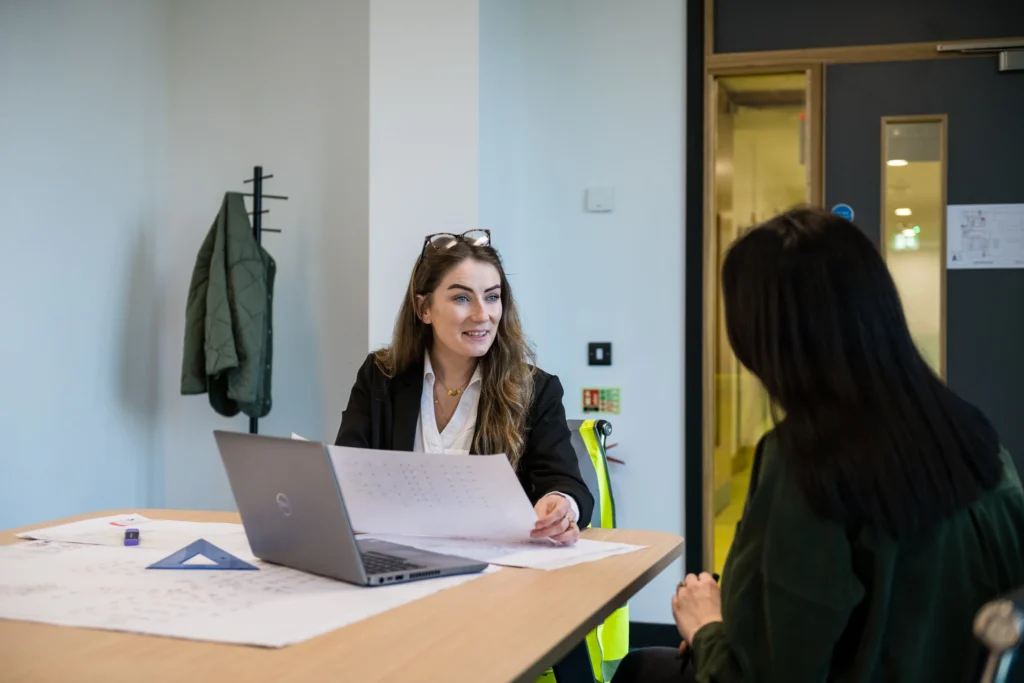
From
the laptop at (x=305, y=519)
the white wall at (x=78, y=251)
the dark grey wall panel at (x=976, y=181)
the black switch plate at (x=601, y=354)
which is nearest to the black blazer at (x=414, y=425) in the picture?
the laptop at (x=305, y=519)

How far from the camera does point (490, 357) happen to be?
228cm

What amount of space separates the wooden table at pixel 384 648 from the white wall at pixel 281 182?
2.62 m

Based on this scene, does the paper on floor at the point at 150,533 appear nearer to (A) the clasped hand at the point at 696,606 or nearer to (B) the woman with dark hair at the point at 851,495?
(A) the clasped hand at the point at 696,606

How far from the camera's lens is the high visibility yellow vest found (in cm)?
211

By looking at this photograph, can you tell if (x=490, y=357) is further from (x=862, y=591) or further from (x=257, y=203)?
(x=257, y=203)

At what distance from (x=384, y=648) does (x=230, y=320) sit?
8.56ft

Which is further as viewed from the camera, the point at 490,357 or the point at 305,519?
the point at 490,357

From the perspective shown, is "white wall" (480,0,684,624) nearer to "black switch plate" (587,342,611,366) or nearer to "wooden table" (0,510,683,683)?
"black switch plate" (587,342,611,366)

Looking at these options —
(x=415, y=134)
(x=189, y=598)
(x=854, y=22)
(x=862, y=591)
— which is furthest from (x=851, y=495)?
(x=854, y=22)

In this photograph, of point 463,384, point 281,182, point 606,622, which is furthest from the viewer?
point 281,182

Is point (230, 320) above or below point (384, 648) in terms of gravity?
above

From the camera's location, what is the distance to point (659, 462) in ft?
12.1

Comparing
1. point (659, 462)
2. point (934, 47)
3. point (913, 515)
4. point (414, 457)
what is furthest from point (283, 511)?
point (934, 47)

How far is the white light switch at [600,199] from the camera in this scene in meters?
3.74
